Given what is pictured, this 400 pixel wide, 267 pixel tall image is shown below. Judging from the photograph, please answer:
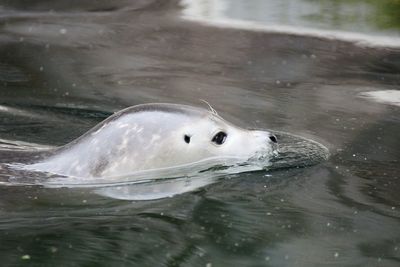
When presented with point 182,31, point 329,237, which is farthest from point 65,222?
point 182,31

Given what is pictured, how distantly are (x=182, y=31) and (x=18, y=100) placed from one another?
2610 mm

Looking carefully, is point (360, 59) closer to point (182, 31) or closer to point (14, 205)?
point (182, 31)

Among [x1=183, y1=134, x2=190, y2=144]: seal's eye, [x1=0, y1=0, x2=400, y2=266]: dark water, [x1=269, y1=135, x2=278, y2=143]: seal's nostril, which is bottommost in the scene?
[x1=0, y1=0, x2=400, y2=266]: dark water

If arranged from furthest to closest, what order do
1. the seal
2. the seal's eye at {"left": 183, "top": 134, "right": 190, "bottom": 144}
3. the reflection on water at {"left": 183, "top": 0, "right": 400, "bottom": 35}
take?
the reflection on water at {"left": 183, "top": 0, "right": 400, "bottom": 35} → the seal's eye at {"left": 183, "top": 134, "right": 190, "bottom": 144} → the seal

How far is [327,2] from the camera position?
35.7 feet

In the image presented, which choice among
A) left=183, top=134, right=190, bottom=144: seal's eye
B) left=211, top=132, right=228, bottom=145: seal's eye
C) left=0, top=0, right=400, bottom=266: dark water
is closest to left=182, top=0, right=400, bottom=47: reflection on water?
left=0, top=0, right=400, bottom=266: dark water

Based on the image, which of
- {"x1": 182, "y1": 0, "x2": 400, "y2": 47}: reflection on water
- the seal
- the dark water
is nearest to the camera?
the dark water

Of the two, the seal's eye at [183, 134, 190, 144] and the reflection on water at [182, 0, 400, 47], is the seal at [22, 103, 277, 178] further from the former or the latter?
the reflection on water at [182, 0, 400, 47]

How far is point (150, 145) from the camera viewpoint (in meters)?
5.72

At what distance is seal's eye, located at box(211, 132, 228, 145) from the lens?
19.5ft

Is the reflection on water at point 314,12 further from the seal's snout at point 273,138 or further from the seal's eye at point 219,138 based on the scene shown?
the seal's eye at point 219,138

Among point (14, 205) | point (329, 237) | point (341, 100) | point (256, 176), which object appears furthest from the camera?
point (341, 100)

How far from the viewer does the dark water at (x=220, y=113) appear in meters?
4.60

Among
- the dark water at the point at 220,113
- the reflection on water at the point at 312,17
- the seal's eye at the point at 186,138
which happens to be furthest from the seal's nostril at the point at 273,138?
the reflection on water at the point at 312,17
